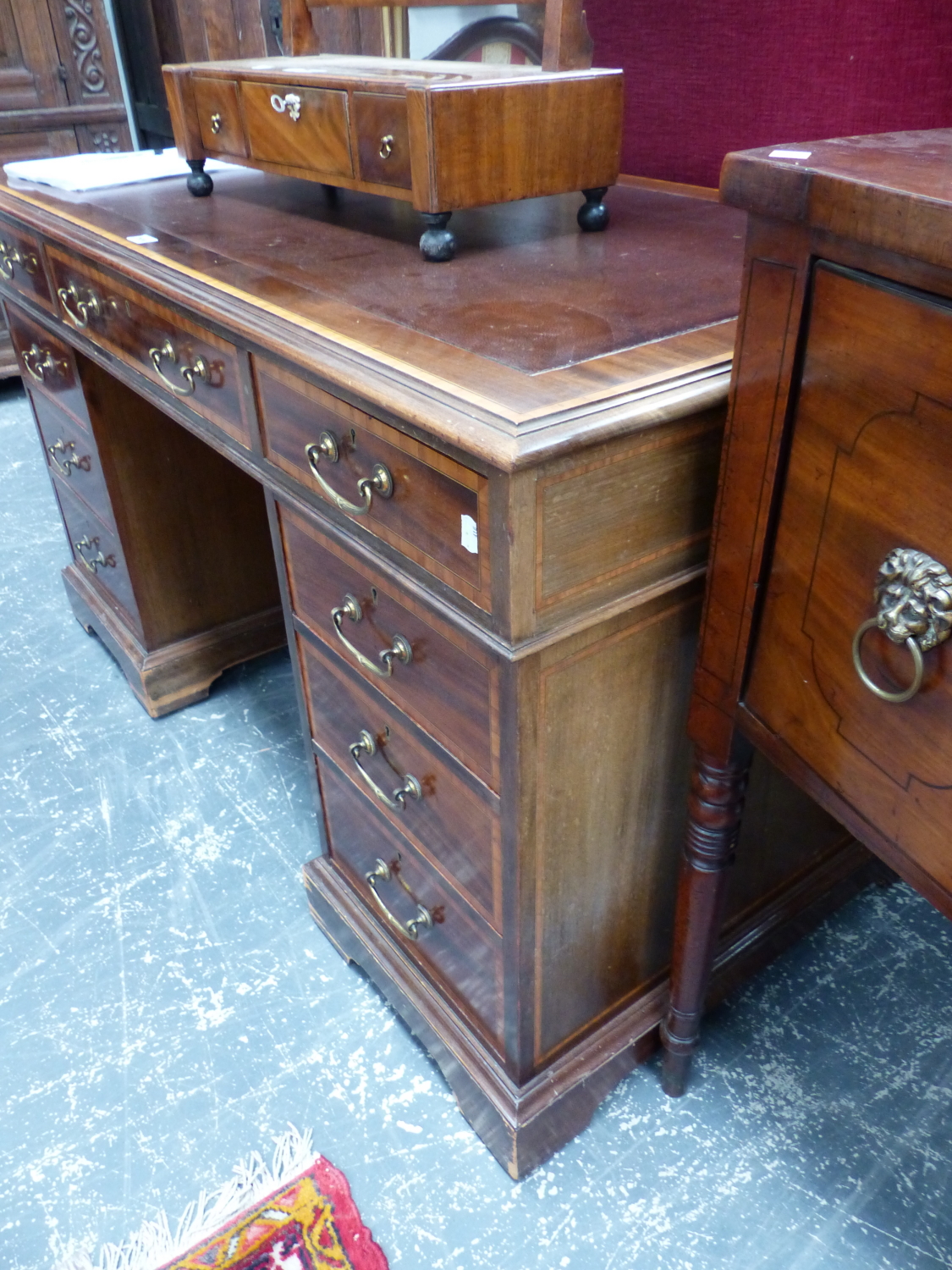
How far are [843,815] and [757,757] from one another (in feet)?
1.01

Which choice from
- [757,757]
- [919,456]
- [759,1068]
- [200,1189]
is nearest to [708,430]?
[919,456]

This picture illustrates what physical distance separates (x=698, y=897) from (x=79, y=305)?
3.74ft

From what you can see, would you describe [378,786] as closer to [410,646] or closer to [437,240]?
[410,646]

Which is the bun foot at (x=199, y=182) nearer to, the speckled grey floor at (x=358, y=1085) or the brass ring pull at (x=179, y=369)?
the brass ring pull at (x=179, y=369)

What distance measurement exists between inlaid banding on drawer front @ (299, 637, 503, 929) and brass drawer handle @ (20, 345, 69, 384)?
85cm

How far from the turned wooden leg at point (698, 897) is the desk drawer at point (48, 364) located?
120cm

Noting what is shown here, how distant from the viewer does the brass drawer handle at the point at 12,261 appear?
1.50 metres

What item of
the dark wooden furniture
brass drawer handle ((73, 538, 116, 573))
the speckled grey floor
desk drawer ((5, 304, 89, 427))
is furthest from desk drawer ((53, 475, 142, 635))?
the dark wooden furniture

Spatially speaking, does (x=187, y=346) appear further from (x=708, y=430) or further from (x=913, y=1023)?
(x=913, y=1023)

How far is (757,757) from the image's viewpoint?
103 centimetres

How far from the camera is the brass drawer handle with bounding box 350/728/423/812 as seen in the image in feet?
3.22

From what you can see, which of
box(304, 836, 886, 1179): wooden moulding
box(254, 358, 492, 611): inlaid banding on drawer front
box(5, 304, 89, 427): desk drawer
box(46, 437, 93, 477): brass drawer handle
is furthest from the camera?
box(46, 437, 93, 477): brass drawer handle

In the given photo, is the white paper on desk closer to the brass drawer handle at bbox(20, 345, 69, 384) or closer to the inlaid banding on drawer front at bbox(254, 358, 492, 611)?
the brass drawer handle at bbox(20, 345, 69, 384)

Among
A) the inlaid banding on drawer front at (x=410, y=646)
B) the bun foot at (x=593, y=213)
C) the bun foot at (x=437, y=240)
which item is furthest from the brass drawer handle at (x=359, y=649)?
the bun foot at (x=593, y=213)
